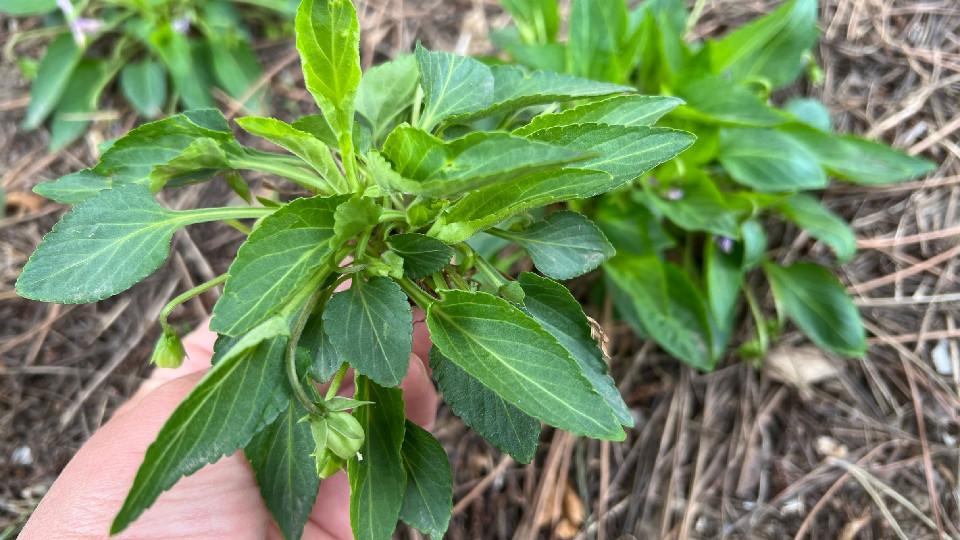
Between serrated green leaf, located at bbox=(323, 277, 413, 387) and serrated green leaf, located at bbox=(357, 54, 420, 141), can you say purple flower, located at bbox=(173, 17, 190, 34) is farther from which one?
serrated green leaf, located at bbox=(323, 277, 413, 387)

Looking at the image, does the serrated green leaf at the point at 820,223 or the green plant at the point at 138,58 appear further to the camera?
the green plant at the point at 138,58

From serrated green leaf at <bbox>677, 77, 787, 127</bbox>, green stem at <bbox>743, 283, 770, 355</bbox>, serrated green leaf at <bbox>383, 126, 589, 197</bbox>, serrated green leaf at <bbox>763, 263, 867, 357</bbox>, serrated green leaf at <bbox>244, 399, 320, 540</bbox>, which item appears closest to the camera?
serrated green leaf at <bbox>383, 126, 589, 197</bbox>

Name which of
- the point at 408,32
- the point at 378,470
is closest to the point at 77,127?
the point at 408,32

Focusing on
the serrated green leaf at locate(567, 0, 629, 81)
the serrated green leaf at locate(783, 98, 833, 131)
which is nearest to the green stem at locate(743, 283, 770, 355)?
the serrated green leaf at locate(783, 98, 833, 131)

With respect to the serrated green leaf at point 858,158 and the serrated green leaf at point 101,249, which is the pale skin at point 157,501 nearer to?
the serrated green leaf at point 101,249

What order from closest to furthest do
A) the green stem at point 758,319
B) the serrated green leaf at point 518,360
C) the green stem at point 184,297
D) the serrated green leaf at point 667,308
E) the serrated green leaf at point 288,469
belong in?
1. the serrated green leaf at point 518,360
2. the green stem at point 184,297
3. the serrated green leaf at point 288,469
4. the serrated green leaf at point 667,308
5. the green stem at point 758,319

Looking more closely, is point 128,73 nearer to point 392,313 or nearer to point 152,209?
point 152,209

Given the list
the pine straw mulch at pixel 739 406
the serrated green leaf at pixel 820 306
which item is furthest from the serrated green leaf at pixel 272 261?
the serrated green leaf at pixel 820 306

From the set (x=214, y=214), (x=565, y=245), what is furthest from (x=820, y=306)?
(x=214, y=214)
